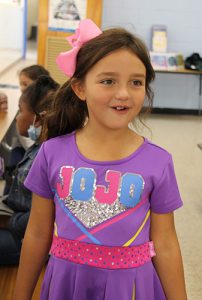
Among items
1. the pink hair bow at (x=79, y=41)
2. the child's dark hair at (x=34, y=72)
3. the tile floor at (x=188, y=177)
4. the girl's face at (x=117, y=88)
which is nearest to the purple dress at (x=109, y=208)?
the girl's face at (x=117, y=88)

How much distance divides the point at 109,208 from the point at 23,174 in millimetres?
991

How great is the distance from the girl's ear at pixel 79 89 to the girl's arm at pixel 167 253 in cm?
35

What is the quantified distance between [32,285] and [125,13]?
5.57 metres

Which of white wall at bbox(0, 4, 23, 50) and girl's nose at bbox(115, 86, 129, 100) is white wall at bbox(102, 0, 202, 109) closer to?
white wall at bbox(0, 4, 23, 50)

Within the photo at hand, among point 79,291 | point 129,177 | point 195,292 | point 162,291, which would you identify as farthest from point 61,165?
point 195,292

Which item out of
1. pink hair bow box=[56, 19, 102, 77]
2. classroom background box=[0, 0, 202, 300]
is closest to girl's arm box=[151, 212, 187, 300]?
pink hair bow box=[56, 19, 102, 77]

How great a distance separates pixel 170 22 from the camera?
6.38 m

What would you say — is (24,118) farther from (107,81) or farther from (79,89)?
(107,81)

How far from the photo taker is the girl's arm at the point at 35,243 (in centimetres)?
120

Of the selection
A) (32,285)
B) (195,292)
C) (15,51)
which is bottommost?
(15,51)

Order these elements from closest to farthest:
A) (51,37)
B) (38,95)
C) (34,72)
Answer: (38,95) < (34,72) < (51,37)

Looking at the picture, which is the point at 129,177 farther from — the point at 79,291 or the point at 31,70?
the point at 31,70

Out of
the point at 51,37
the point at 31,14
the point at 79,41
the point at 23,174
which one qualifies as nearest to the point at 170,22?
the point at 51,37

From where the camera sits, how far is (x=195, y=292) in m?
2.38
